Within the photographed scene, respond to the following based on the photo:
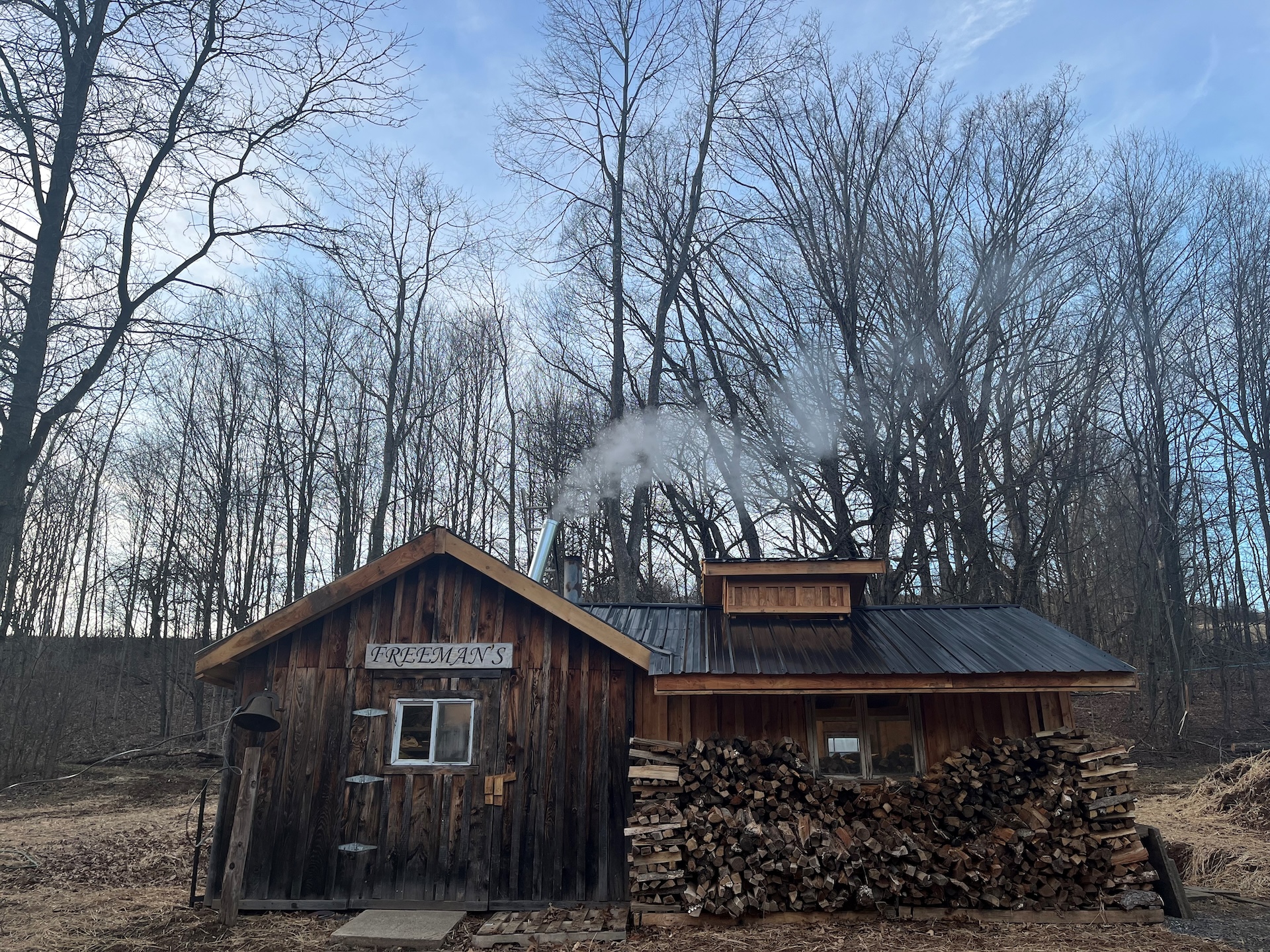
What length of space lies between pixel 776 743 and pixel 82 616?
28.1 meters

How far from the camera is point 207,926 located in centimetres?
774

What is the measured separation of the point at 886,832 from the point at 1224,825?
22.8 feet

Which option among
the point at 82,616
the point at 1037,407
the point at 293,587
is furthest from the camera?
the point at 82,616

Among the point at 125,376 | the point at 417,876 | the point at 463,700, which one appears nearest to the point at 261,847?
the point at 417,876

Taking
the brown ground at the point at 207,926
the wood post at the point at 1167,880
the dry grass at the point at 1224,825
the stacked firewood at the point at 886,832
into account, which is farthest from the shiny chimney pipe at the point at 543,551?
the dry grass at the point at 1224,825

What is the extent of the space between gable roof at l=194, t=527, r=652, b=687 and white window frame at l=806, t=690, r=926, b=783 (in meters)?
1.98

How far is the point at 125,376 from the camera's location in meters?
8.38

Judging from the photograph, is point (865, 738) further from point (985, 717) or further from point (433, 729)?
point (433, 729)

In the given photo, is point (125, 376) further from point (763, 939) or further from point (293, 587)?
point (293, 587)

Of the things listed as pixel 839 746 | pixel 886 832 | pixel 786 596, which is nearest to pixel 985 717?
pixel 839 746

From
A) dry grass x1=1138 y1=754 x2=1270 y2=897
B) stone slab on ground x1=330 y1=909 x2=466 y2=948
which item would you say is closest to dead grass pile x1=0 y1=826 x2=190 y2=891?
stone slab on ground x1=330 y1=909 x2=466 y2=948

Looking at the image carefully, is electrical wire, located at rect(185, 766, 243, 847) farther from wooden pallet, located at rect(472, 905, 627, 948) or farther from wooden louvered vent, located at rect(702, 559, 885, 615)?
wooden louvered vent, located at rect(702, 559, 885, 615)

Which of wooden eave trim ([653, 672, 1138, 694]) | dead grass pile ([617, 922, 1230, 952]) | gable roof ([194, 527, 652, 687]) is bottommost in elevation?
dead grass pile ([617, 922, 1230, 952])

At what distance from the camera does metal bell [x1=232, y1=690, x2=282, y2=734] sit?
8.27m
